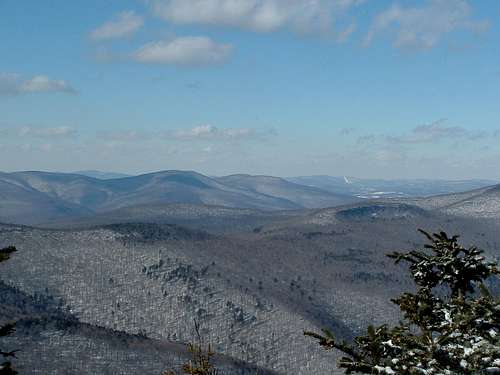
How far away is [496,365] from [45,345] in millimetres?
205562

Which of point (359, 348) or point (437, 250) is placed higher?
point (437, 250)

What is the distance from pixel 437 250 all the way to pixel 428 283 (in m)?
1.39

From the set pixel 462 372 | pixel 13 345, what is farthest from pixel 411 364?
pixel 13 345

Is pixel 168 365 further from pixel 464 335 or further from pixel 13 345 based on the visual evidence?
pixel 464 335

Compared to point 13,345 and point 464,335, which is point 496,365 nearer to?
point 464,335

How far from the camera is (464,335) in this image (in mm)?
15734

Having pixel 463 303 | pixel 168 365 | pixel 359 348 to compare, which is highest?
pixel 463 303

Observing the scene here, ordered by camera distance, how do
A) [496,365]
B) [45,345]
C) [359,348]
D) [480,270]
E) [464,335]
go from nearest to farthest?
[496,365], [464,335], [359,348], [480,270], [45,345]

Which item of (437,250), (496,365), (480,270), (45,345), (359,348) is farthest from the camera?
(45,345)

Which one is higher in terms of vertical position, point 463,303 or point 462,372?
point 463,303

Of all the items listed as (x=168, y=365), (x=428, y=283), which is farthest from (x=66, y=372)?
(x=428, y=283)

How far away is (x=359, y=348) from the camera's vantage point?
679 inches

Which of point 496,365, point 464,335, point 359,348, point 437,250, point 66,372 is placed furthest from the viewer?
point 66,372

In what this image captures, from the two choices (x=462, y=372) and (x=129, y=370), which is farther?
(x=129, y=370)
